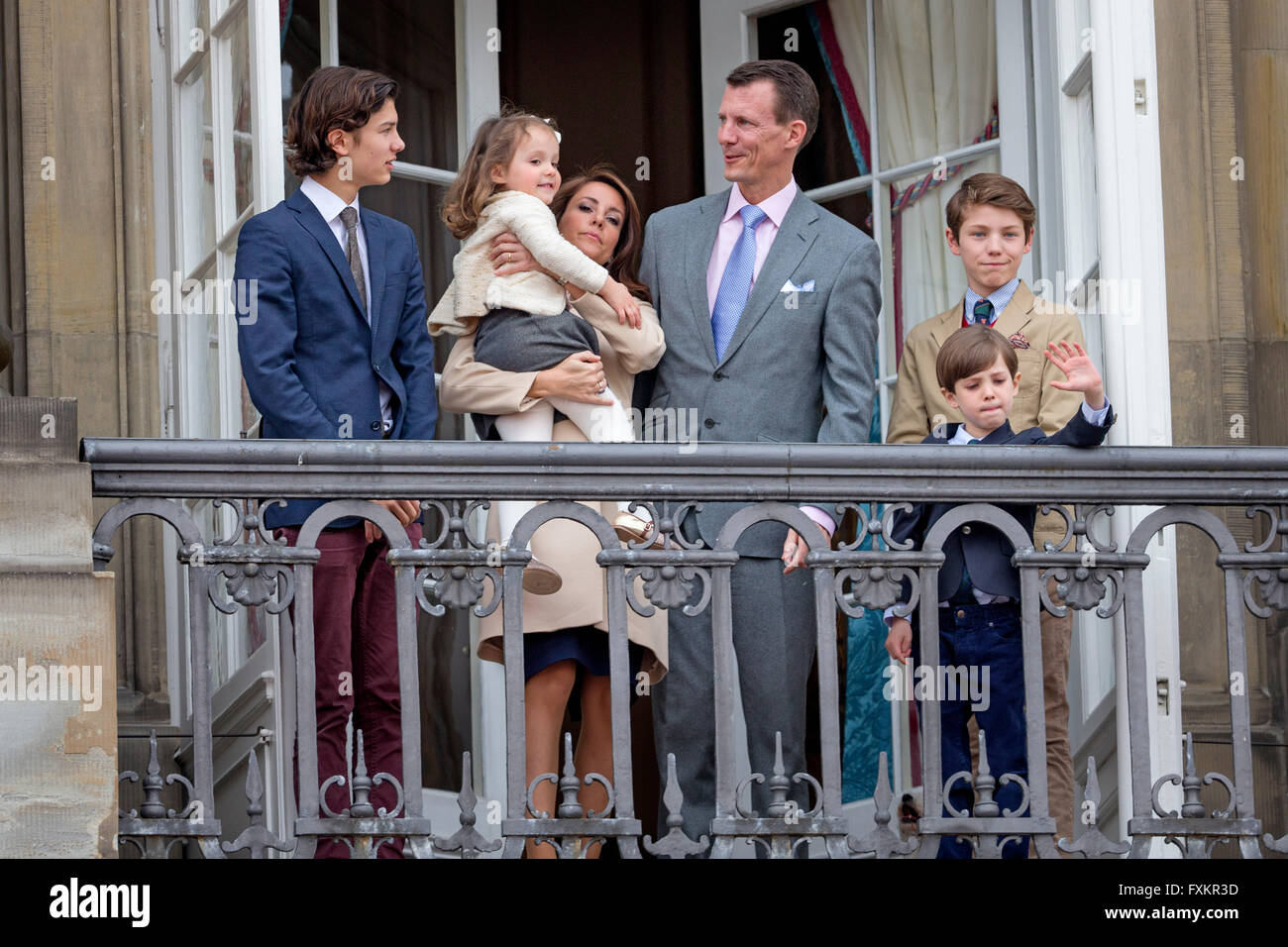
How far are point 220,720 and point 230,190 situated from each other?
1.55 meters

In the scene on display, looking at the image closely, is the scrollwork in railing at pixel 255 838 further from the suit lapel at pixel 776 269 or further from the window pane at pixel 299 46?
the window pane at pixel 299 46

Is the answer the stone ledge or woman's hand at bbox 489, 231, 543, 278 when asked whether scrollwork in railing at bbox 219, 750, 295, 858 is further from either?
woman's hand at bbox 489, 231, 543, 278

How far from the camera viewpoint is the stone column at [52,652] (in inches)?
194

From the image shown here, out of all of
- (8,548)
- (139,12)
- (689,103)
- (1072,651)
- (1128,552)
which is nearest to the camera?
(8,548)

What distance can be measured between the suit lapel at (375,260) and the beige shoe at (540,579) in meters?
0.73

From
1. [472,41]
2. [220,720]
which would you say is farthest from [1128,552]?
[472,41]

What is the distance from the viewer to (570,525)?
237 inches

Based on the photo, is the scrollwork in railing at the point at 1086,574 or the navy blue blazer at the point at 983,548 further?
the navy blue blazer at the point at 983,548

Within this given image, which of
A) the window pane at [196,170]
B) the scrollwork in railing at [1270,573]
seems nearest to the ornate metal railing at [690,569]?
the scrollwork in railing at [1270,573]

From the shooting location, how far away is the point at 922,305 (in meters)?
8.09

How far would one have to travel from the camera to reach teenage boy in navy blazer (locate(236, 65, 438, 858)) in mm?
5664

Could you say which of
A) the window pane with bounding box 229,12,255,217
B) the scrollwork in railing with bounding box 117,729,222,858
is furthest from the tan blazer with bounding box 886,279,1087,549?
the scrollwork in railing with bounding box 117,729,222,858
